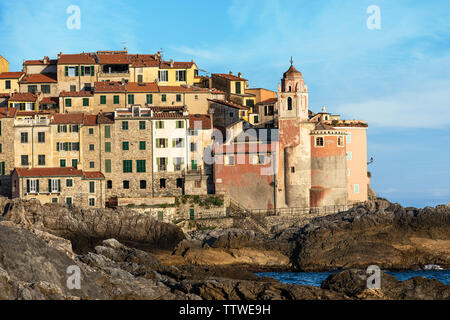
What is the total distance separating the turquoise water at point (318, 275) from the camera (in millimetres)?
56031

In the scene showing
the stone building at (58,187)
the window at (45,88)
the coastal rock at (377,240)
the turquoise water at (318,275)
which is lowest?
the turquoise water at (318,275)

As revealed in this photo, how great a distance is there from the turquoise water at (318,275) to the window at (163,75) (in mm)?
25213

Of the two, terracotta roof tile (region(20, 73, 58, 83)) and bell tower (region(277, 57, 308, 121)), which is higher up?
terracotta roof tile (region(20, 73, 58, 83))

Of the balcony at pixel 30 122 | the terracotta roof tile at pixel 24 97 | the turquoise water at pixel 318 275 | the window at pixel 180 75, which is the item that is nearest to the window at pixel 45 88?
the terracotta roof tile at pixel 24 97

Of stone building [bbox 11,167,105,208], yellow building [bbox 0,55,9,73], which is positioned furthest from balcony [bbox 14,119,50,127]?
yellow building [bbox 0,55,9,73]

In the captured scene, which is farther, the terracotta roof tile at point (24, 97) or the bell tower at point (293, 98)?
the terracotta roof tile at point (24, 97)

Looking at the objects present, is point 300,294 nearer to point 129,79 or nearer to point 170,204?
point 170,204

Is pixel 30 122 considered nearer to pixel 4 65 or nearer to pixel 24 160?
pixel 24 160

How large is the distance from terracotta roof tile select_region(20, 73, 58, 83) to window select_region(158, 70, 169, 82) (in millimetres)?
8792

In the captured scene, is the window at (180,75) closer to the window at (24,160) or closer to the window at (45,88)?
the window at (45,88)

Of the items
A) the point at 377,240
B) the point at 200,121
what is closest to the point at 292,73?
the point at 200,121

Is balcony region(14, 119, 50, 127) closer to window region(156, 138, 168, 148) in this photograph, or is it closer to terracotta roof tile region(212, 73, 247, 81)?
window region(156, 138, 168, 148)

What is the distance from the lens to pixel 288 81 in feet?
236

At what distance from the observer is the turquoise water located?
184 ft
